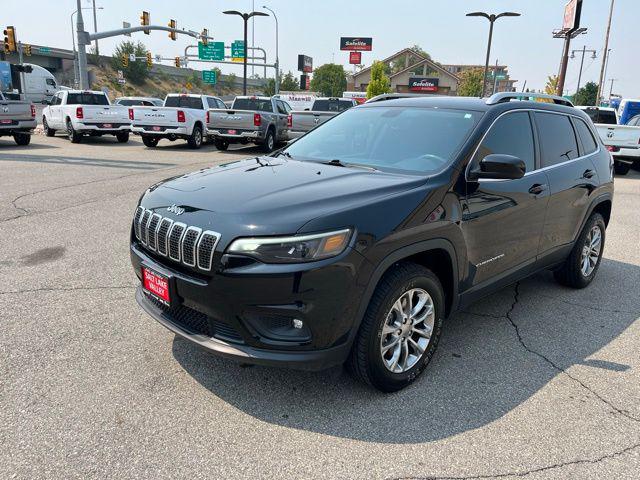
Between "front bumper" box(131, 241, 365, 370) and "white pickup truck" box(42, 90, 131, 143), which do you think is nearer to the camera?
"front bumper" box(131, 241, 365, 370)

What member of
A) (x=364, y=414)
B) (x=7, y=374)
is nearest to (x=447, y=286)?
(x=364, y=414)

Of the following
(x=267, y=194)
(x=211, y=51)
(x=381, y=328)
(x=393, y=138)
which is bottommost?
(x=381, y=328)

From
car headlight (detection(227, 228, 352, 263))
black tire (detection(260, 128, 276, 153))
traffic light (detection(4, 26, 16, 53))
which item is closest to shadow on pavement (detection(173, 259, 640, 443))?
car headlight (detection(227, 228, 352, 263))

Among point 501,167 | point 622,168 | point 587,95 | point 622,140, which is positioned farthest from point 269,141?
point 587,95

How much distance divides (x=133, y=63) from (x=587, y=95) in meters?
Result: 68.9

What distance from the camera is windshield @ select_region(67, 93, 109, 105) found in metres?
19.2

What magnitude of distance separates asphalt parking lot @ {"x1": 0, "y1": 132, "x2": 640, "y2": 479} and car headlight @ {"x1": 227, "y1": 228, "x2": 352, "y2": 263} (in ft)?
3.16

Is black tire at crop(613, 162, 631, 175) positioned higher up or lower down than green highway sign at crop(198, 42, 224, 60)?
lower down

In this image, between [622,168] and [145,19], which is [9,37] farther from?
[622,168]

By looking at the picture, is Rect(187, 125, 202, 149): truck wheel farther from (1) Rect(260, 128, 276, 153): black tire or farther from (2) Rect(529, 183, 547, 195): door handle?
(2) Rect(529, 183, 547, 195): door handle

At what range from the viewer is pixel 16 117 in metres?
16.5

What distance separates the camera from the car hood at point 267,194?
106 inches

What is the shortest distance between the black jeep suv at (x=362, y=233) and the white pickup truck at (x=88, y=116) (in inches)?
640

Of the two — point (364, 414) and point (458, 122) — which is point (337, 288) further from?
point (458, 122)
